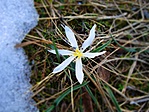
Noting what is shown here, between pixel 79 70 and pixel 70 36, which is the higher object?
pixel 70 36

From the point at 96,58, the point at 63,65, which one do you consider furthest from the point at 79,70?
the point at 96,58

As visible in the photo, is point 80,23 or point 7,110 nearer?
point 7,110

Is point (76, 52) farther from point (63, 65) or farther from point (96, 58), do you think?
point (96, 58)

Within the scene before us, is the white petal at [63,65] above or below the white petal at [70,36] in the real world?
below

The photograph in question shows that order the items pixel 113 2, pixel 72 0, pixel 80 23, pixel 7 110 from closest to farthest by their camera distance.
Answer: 1. pixel 7 110
2. pixel 80 23
3. pixel 72 0
4. pixel 113 2

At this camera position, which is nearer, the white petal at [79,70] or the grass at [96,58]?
the white petal at [79,70]

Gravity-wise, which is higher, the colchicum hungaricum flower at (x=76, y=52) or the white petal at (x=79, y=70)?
the colchicum hungaricum flower at (x=76, y=52)

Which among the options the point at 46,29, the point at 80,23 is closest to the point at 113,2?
the point at 80,23

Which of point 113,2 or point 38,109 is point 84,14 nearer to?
point 113,2
